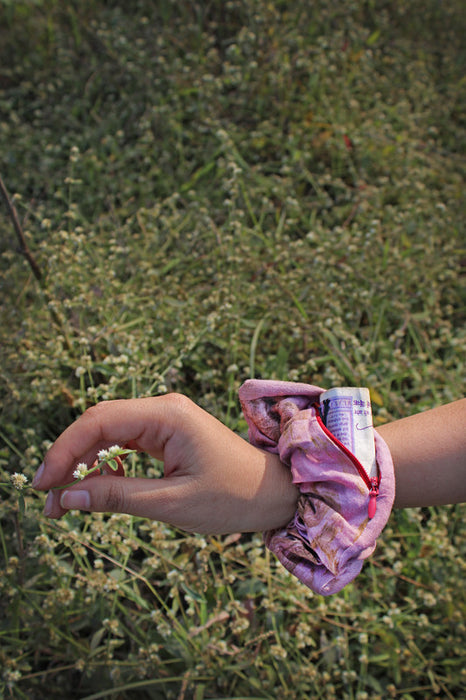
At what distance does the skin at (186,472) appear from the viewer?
1.34 metres

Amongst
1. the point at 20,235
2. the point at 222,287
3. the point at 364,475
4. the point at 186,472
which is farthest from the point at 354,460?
the point at 20,235

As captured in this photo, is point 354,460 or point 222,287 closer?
point 354,460

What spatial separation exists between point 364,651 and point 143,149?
8.41 ft

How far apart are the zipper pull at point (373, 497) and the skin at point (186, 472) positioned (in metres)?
0.16

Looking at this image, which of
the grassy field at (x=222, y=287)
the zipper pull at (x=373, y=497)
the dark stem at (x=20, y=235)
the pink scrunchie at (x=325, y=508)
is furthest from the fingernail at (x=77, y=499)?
the dark stem at (x=20, y=235)

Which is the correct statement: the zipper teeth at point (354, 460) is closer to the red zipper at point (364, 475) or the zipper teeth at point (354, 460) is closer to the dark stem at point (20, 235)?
the red zipper at point (364, 475)

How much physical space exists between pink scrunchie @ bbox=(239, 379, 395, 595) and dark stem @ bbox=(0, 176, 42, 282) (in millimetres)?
1302

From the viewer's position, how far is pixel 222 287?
233cm

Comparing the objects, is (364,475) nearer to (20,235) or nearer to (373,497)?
(373,497)

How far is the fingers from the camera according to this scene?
1.35 meters

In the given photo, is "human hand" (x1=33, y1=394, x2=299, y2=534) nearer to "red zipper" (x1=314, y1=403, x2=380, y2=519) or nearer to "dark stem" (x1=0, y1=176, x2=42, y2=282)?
"red zipper" (x1=314, y1=403, x2=380, y2=519)

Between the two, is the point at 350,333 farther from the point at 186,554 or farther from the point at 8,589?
the point at 8,589

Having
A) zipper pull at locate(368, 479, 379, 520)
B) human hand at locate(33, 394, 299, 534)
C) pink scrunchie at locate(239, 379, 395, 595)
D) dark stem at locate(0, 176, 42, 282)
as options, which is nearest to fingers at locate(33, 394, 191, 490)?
human hand at locate(33, 394, 299, 534)

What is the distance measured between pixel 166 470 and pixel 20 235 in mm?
1291
